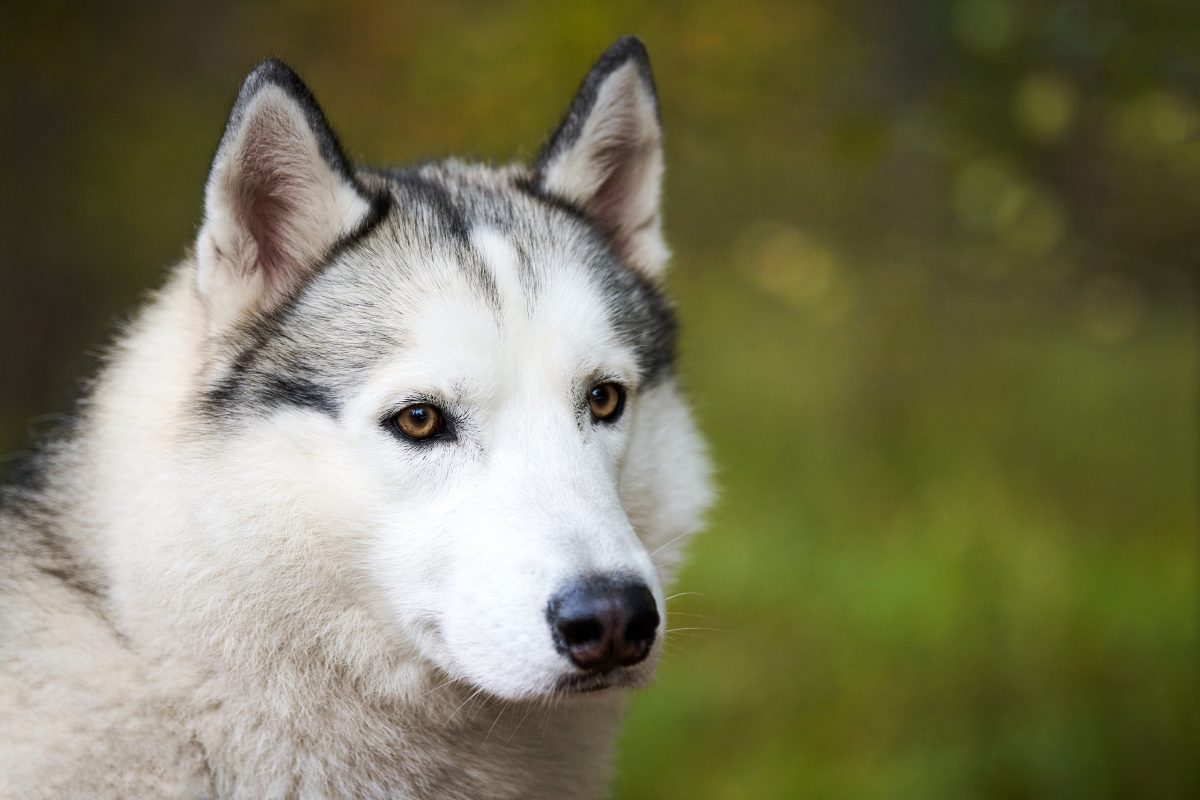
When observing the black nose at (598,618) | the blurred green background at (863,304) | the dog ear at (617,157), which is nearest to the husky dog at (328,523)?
the black nose at (598,618)

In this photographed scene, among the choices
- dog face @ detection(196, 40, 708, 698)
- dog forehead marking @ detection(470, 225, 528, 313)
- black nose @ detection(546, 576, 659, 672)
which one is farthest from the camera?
dog forehead marking @ detection(470, 225, 528, 313)

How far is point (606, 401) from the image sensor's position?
331cm

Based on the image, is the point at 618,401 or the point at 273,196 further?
the point at 618,401

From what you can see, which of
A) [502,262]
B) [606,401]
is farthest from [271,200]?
[606,401]

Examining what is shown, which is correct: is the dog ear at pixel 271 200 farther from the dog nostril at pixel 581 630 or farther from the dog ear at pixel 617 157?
the dog nostril at pixel 581 630

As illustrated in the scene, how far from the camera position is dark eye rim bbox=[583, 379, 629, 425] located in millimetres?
3219

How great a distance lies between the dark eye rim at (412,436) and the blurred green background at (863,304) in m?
1.03

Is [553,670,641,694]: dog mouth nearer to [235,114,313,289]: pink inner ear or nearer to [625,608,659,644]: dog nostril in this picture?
[625,608,659,644]: dog nostril

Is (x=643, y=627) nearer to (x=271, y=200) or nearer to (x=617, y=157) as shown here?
(x=271, y=200)

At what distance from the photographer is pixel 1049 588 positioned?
631 cm

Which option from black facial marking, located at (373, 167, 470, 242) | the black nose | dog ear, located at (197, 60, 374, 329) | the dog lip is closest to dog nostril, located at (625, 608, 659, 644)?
the black nose

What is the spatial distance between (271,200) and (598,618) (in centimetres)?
148

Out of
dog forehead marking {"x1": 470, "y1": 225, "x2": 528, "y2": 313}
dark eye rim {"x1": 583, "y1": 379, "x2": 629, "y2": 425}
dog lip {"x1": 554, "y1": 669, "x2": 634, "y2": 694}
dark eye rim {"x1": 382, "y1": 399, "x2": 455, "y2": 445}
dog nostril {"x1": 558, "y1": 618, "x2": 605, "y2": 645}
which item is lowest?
dog lip {"x1": 554, "y1": 669, "x2": 634, "y2": 694}

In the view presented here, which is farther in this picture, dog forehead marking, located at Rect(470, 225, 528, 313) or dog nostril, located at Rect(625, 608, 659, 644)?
dog forehead marking, located at Rect(470, 225, 528, 313)
